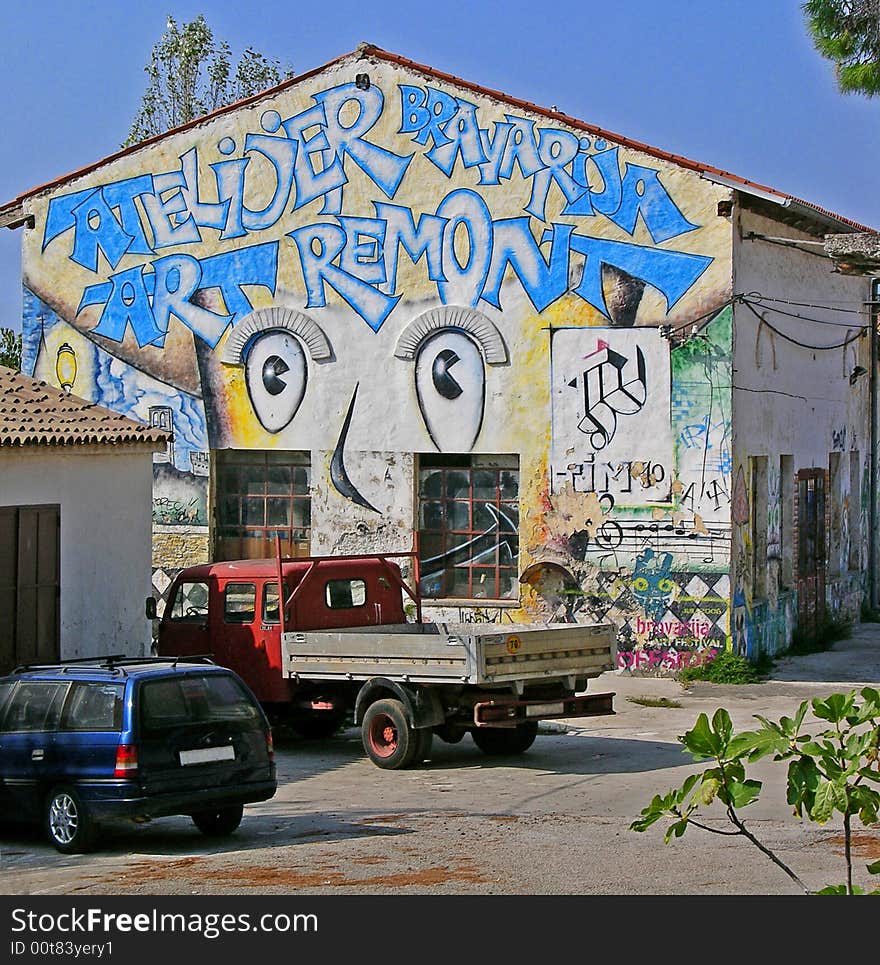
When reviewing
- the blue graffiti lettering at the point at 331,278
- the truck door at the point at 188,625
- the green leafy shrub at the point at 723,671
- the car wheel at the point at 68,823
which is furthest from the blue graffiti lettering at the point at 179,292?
the car wheel at the point at 68,823

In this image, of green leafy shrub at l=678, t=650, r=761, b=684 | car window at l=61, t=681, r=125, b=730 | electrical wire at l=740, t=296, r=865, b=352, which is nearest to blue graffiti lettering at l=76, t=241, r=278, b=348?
electrical wire at l=740, t=296, r=865, b=352

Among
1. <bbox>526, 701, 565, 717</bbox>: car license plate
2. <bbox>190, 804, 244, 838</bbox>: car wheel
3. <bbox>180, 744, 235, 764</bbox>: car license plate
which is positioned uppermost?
<bbox>180, 744, 235, 764</bbox>: car license plate

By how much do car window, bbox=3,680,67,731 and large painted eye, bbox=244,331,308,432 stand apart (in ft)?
36.3

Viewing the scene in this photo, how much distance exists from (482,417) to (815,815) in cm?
1708


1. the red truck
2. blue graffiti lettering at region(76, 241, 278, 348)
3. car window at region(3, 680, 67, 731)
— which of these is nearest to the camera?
car window at region(3, 680, 67, 731)

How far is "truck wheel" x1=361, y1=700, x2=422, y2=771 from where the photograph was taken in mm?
15516

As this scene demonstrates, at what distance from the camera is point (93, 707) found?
11836mm

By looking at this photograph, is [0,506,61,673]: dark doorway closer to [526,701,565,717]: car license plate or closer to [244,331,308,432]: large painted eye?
[526,701,565,717]: car license plate

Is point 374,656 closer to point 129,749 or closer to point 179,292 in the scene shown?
point 129,749

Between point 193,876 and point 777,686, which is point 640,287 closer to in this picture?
point 777,686

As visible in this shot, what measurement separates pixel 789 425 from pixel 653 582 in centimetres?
411

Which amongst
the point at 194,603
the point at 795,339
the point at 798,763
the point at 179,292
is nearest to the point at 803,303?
the point at 795,339

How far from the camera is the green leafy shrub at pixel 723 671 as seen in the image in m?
21.1
